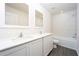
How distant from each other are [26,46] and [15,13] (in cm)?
72

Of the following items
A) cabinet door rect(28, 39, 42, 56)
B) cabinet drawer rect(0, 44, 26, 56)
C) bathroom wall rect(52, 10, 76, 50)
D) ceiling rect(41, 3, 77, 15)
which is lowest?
cabinet door rect(28, 39, 42, 56)

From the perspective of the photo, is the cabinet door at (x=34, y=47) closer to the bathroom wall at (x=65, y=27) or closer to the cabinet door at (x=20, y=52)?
the cabinet door at (x=20, y=52)

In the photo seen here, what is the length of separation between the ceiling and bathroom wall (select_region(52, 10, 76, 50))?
79 mm

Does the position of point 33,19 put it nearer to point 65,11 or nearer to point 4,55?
point 65,11

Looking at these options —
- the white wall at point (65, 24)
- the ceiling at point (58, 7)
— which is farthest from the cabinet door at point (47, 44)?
the ceiling at point (58, 7)

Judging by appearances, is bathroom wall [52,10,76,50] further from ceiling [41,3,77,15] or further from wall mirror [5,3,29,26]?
wall mirror [5,3,29,26]

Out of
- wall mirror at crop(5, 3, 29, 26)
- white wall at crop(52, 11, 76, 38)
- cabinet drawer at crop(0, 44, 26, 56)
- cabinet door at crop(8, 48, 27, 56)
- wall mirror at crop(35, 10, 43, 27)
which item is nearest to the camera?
cabinet drawer at crop(0, 44, 26, 56)

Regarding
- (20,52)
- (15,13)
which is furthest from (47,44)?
(15,13)

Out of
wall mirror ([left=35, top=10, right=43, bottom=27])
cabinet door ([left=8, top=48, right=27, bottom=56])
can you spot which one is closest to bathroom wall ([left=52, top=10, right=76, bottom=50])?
wall mirror ([left=35, top=10, right=43, bottom=27])

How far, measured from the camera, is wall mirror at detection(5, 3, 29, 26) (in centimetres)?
147

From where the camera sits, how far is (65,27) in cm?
167

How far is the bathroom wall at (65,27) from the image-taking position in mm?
1628

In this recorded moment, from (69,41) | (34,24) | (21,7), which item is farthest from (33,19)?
(69,41)

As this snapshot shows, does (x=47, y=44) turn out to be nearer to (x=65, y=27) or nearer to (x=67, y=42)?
(x=67, y=42)
